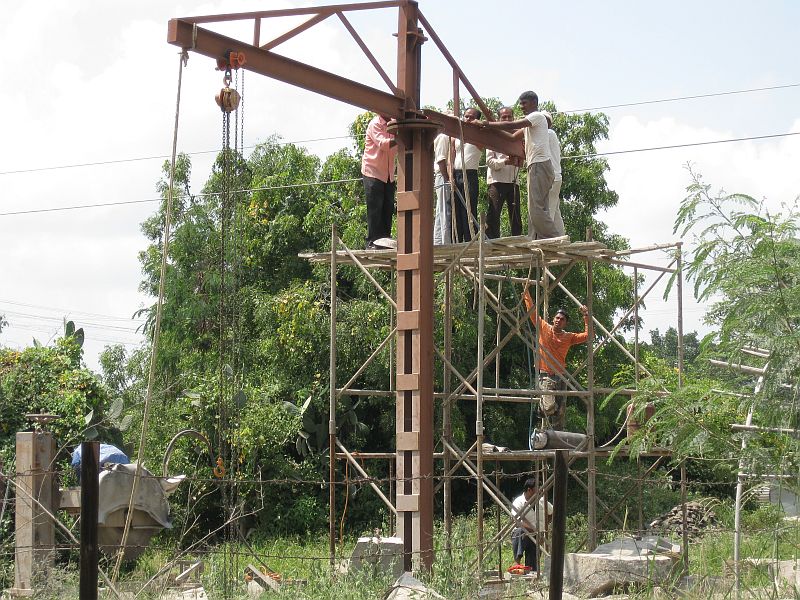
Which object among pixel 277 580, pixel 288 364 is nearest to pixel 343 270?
pixel 288 364

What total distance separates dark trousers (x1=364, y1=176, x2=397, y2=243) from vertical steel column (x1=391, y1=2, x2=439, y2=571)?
2.74 ft

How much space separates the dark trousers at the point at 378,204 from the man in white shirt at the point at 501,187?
1.37 m

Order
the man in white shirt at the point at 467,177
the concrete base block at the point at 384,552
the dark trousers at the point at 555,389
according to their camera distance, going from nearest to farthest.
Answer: the concrete base block at the point at 384,552 < the dark trousers at the point at 555,389 < the man in white shirt at the point at 467,177

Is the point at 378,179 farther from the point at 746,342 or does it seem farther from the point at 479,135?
the point at 746,342

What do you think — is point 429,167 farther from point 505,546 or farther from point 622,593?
point 505,546

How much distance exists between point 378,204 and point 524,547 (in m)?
4.81

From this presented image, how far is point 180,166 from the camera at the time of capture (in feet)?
98.9

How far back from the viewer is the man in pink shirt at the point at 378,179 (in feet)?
43.0

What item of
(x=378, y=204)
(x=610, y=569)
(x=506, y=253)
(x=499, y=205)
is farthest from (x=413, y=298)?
(x=610, y=569)

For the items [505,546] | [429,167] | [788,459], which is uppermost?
[429,167]

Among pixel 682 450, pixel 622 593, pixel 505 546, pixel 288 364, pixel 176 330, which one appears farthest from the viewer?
pixel 176 330

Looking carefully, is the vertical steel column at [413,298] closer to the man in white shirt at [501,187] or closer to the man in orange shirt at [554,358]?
the man in white shirt at [501,187]

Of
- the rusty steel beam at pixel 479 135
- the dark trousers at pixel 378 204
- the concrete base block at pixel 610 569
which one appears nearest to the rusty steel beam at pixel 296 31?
the rusty steel beam at pixel 479 135

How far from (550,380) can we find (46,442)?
570 centimetres
